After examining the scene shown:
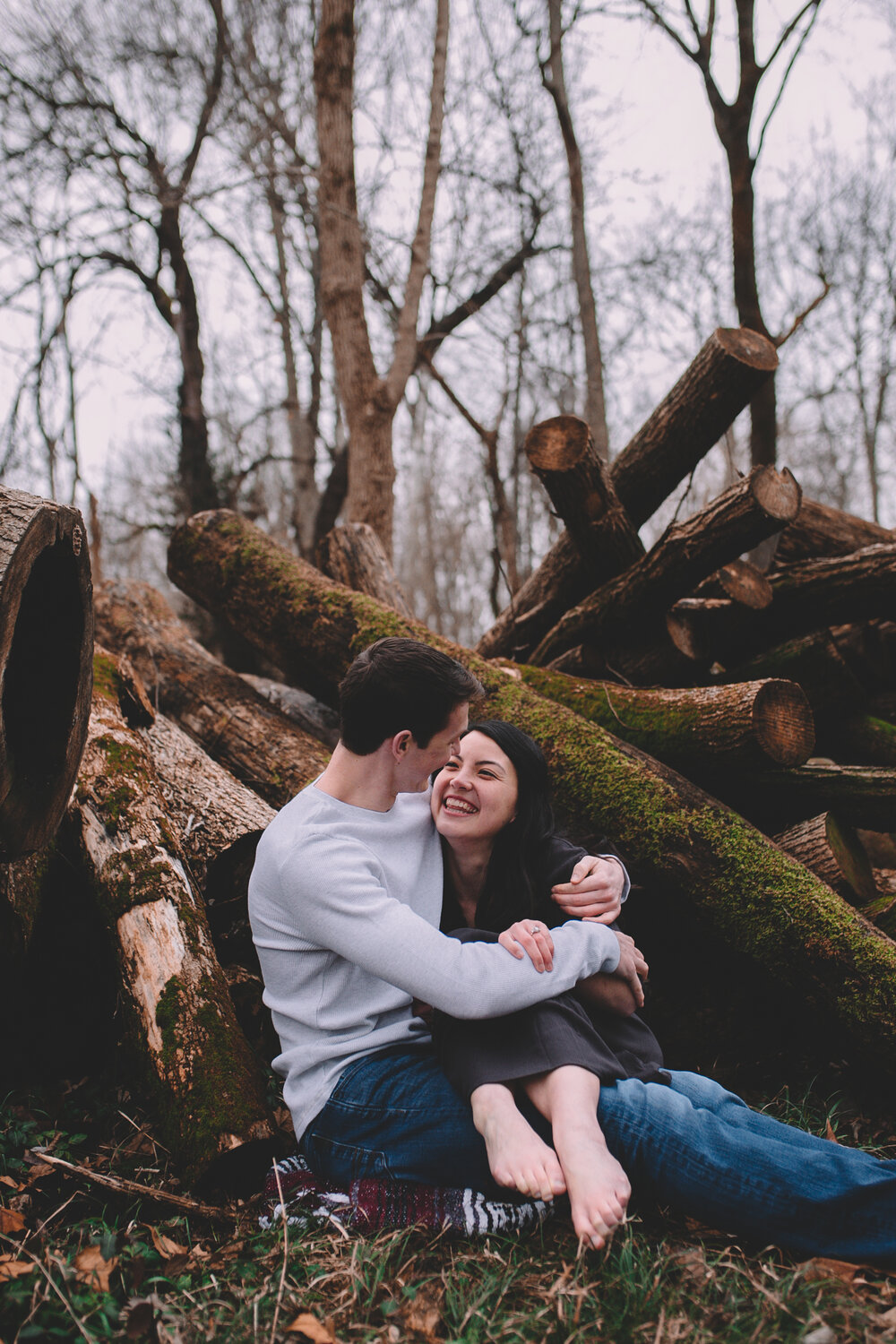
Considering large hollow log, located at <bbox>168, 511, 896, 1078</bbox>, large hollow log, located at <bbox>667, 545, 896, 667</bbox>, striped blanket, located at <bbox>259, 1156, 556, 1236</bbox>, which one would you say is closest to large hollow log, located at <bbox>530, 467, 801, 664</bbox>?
large hollow log, located at <bbox>667, 545, 896, 667</bbox>

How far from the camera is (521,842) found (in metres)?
3.02

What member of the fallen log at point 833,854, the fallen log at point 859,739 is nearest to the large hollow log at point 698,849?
the fallen log at point 833,854

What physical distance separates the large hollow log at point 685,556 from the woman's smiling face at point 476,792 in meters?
2.47

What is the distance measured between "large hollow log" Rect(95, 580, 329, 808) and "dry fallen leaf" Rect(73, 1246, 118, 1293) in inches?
99.2

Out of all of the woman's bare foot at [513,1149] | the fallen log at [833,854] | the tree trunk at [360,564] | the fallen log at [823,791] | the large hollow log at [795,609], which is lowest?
the woman's bare foot at [513,1149]

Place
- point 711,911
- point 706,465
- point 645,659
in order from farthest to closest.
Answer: point 706,465, point 645,659, point 711,911

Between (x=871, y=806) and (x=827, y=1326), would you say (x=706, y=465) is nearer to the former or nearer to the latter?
(x=871, y=806)

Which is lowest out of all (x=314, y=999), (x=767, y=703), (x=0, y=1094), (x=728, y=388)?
(x=0, y=1094)

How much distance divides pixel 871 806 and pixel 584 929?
7.63 ft

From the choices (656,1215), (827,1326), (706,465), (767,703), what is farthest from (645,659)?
(706,465)

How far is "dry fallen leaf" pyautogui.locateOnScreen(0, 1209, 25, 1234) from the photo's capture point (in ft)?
7.73

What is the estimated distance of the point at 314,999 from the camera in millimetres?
2607

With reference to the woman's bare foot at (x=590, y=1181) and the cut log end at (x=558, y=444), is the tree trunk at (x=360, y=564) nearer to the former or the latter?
the cut log end at (x=558, y=444)

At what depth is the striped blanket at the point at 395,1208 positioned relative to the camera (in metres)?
2.39
